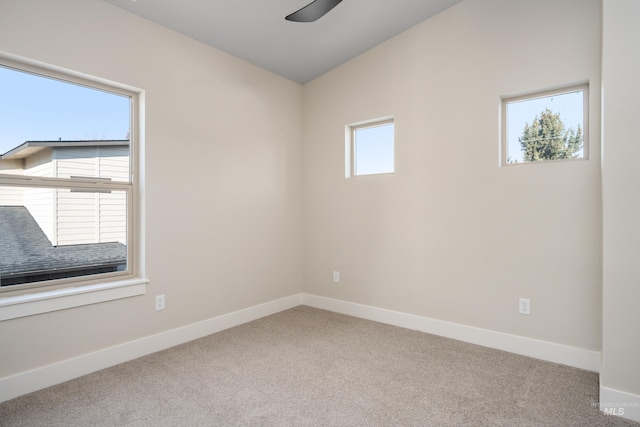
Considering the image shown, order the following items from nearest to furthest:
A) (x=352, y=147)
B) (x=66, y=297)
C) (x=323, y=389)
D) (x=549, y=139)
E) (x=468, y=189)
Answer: (x=323, y=389), (x=66, y=297), (x=549, y=139), (x=468, y=189), (x=352, y=147)

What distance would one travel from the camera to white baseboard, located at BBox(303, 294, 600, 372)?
2514 mm

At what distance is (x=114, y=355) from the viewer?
2.57 metres

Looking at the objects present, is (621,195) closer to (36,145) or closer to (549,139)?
(549,139)

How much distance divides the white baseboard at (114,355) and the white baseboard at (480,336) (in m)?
1.00

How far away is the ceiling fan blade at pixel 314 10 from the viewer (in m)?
2.16

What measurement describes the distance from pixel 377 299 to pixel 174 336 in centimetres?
199

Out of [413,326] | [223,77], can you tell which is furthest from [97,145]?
[413,326]

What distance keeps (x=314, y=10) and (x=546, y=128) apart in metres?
2.01

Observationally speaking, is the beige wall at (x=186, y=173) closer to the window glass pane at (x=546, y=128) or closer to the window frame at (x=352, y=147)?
the window frame at (x=352, y=147)

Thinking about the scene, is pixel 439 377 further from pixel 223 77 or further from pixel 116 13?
pixel 116 13

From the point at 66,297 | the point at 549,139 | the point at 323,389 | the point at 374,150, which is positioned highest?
the point at 374,150

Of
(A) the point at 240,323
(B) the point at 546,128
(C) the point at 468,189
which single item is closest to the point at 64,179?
(A) the point at 240,323

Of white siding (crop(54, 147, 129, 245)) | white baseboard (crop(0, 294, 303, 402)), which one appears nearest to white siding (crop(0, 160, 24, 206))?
white siding (crop(54, 147, 129, 245))

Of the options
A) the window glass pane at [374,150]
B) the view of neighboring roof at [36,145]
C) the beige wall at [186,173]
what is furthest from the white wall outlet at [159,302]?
the window glass pane at [374,150]
